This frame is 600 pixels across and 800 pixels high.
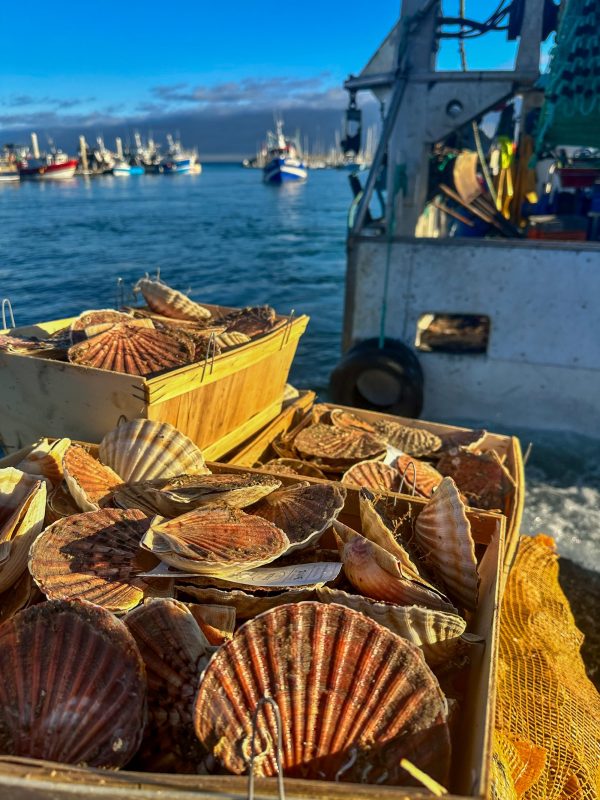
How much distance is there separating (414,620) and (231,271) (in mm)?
18376

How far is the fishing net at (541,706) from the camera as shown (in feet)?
6.88

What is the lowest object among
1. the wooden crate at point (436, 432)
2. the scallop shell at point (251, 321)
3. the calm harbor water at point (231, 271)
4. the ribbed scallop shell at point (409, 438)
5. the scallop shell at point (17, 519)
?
the calm harbor water at point (231, 271)

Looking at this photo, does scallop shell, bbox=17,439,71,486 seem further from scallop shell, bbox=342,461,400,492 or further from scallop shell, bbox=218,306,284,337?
scallop shell, bbox=218,306,284,337

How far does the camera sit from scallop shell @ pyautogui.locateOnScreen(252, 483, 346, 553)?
2174 millimetres

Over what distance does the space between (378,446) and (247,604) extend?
1.93 metres

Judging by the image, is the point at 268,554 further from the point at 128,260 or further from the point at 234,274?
the point at 128,260

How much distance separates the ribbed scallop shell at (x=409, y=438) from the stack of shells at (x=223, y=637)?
1.54 meters

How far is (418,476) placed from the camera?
10.9ft

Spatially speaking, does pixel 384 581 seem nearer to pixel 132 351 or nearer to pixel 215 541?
pixel 215 541

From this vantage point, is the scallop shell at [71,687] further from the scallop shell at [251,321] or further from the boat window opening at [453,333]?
the boat window opening at [453,333]

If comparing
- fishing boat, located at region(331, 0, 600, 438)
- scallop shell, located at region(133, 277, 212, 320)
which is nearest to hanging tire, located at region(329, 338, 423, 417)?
fishing boat, located at region(331, 0, 600, 438)

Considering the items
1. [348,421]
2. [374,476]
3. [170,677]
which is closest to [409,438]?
[348,421]

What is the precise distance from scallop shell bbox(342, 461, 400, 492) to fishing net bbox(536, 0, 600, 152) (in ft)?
14.3

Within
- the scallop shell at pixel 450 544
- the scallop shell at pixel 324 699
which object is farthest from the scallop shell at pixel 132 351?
the scallop shell at pixel 324 699
